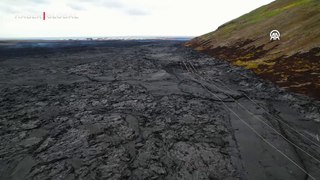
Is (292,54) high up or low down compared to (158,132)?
up

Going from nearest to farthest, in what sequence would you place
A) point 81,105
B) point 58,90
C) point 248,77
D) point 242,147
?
point 242,147
point 81,105
point 58,90
point 248,77

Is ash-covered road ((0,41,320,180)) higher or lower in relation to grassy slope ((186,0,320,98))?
lower

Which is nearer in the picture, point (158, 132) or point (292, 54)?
point (158, 132)

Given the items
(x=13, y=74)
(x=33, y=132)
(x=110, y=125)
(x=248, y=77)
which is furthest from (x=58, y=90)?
(x=248, y=77)

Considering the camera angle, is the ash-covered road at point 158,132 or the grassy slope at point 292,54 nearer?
the ash-covered road at point 158,132

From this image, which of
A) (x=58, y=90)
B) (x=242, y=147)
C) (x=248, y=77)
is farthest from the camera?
(x=248, y=77)

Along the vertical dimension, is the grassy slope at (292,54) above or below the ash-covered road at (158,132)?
above

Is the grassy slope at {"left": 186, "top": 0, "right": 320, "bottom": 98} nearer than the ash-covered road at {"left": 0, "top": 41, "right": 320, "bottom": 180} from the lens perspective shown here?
No

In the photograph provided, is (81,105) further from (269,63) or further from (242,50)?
(242,50)
